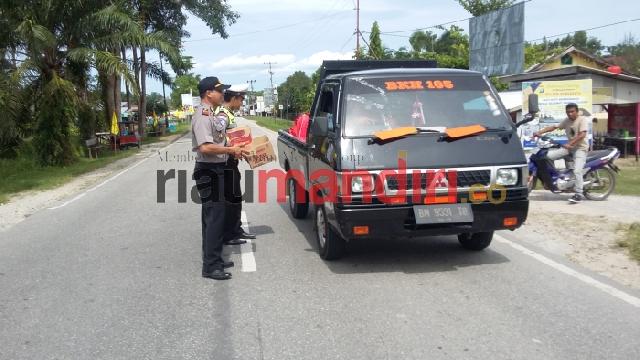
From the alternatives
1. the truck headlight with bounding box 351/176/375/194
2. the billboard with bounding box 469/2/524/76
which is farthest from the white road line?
the billboard with bounding box 469/2/524/76

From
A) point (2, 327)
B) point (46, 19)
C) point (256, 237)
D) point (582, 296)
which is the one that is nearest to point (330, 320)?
point (582, 296)

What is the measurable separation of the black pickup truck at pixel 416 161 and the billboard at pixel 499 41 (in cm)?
2126

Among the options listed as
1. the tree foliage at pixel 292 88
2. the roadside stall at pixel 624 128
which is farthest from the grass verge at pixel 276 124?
the roadside stall at pixel 624 128

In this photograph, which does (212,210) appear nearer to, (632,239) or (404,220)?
(404,220)

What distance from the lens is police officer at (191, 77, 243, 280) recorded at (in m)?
5.55

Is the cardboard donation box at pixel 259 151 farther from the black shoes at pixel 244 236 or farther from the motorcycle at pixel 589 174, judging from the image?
the motorcycle at pixel 589 174

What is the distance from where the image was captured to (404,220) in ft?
17.7

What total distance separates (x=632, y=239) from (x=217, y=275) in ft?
15.3

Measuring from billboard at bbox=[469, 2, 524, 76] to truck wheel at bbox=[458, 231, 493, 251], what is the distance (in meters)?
21.1

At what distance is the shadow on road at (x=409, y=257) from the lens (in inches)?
231

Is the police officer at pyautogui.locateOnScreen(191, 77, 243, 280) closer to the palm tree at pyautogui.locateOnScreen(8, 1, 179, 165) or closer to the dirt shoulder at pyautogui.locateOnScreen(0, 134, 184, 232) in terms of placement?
the dirt shoulder at pyautogui.locateOnScreen(0, 134, 184, 232)

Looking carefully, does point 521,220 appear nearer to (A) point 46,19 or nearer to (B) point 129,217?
(B) point 129,217

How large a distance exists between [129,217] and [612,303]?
7.02 meters

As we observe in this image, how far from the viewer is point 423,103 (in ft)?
19.9
